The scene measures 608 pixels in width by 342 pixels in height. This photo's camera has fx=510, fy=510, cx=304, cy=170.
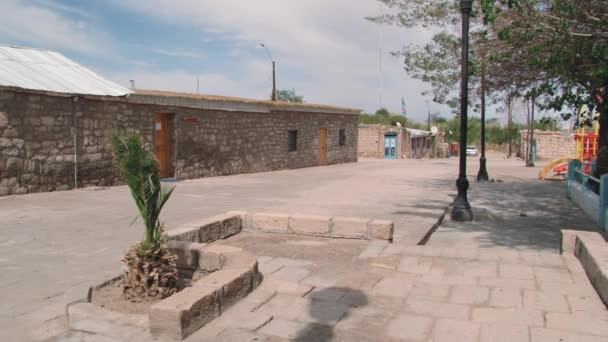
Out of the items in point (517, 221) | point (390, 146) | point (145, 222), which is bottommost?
point (517, 221)

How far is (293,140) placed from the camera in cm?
2239

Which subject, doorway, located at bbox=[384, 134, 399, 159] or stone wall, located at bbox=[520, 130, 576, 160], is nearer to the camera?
stone wall, located at bbox=[520, 130, 576, 160]

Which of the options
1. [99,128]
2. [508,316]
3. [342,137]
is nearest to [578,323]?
[508,316]

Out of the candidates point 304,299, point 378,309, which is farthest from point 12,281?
point 378,309

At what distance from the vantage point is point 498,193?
13.5m

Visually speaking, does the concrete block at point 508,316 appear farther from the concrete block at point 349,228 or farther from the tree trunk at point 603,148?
the tree trunk at point 603,148

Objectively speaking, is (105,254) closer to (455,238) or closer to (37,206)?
(37,206)

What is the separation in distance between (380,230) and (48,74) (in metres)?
9.17

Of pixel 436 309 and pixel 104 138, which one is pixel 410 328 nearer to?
pixel 436 309

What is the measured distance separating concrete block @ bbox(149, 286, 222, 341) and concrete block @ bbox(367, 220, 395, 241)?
303cm

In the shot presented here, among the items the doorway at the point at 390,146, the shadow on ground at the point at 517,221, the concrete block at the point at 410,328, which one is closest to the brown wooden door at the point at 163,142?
the shadow on ground at the point at 517,221

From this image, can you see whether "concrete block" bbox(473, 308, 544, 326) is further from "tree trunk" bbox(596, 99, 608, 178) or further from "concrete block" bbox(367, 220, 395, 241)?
"tree trunk" bbox(596, 99, 608, 178)

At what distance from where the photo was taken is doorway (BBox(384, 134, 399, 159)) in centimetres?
3944

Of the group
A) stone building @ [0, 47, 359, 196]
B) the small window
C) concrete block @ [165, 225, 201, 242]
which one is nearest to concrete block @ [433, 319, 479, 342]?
concrete block @ [165, 225, 201, 242]
